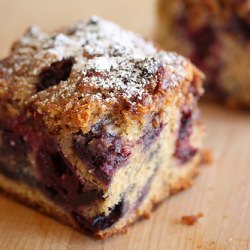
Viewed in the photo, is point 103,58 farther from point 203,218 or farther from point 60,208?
point 203,218

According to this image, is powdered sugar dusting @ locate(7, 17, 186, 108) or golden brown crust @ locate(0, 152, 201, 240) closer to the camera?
powdered sugar dusting @ locate(7, 17, 186, 108)

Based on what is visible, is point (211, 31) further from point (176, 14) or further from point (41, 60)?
point (41, 60)

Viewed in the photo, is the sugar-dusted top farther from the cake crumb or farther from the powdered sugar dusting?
the cake crumb

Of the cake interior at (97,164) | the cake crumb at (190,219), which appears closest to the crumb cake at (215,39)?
the cake interior at (97,164)

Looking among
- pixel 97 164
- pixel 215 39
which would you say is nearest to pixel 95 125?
pixel 97 164

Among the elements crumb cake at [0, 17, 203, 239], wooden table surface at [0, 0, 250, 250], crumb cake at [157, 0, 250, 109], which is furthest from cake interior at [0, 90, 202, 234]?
crumb cake at [157, 0, 250, 109]

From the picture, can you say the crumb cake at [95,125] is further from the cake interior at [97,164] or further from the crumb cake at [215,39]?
the crumb cake at [215,39]
